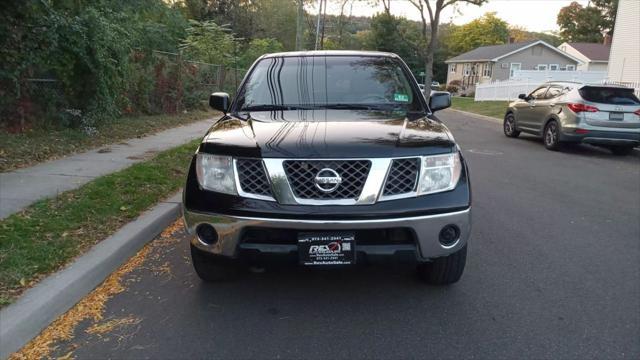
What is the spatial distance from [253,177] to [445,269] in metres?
1.52

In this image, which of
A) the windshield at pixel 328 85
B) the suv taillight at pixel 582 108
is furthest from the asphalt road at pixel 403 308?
the suv taillight at pixel 582 108

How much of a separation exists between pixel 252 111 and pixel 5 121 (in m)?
5.90

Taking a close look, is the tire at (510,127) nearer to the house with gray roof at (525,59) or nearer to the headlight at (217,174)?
the headlight at (217,174)

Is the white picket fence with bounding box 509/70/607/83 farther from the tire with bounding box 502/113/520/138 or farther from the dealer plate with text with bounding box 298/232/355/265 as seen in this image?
Answer: the dealer plate with text with bounding box 298/232/355/265

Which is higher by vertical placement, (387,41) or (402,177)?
(387,41)

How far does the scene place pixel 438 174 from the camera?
11.1 feet

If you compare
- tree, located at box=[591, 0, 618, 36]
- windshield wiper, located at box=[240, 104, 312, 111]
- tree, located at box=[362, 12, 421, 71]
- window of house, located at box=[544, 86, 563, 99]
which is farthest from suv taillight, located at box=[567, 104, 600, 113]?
tree, located at box=[591, 0, 618, 36]

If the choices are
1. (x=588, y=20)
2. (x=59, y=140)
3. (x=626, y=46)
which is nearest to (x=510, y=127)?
(x=59, y=140)

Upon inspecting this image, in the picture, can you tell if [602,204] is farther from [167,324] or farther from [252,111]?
[167,324]

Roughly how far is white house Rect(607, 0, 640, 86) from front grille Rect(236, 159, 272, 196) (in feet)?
76.0

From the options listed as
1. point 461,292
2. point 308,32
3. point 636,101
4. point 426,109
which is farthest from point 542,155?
point 308,32

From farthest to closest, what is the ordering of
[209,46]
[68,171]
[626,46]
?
[626,46]
[209,46]
[68,171]

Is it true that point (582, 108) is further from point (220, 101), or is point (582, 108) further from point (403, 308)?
point (403, 308)

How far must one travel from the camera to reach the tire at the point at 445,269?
12.2 feet
